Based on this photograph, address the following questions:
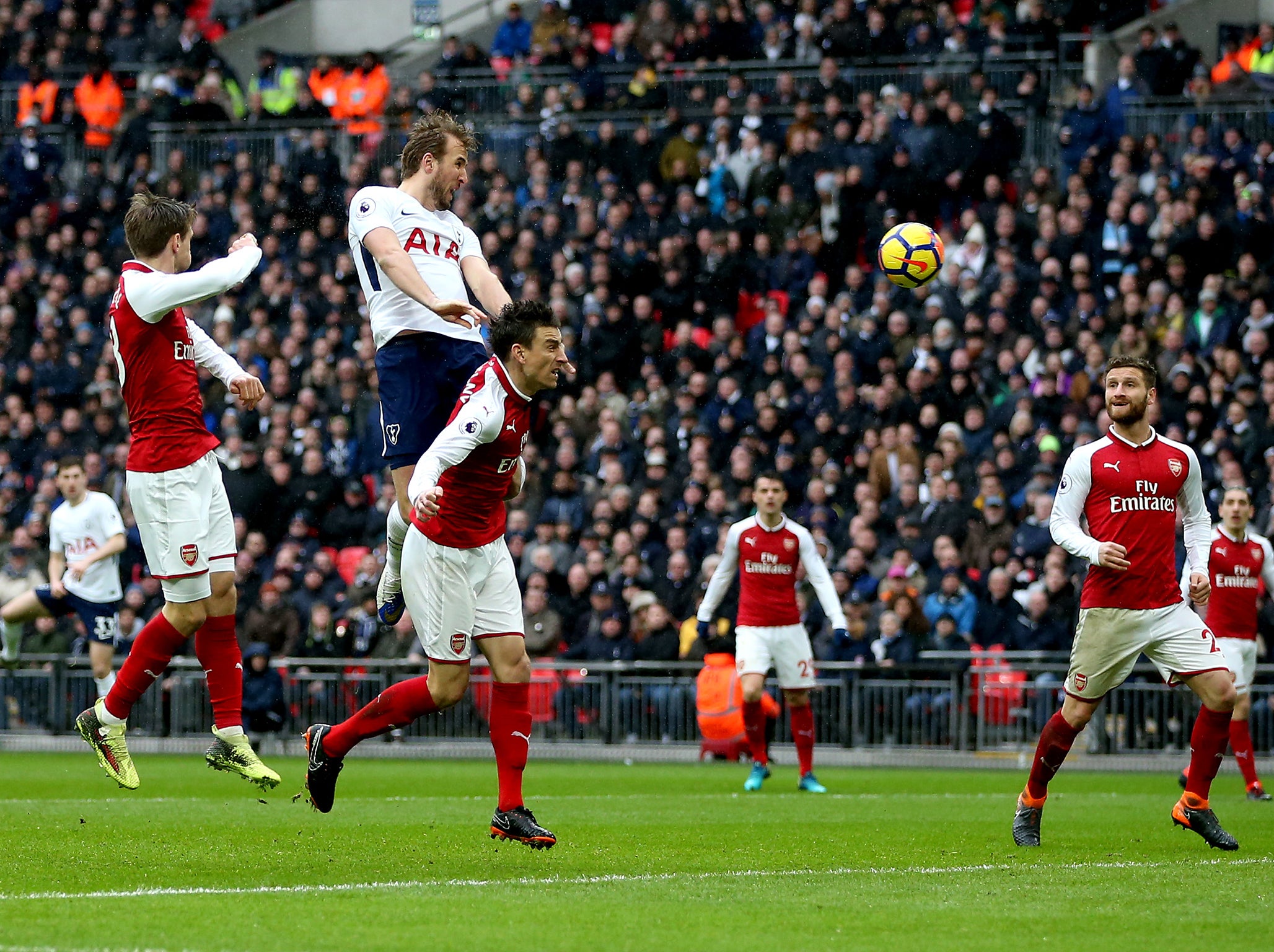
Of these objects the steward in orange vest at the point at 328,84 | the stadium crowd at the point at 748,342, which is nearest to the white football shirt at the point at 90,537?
the stadium crowd at the point at 748,342

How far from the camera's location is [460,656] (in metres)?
9.02

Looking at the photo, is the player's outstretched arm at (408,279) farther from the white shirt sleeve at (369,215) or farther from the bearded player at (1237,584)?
the bearded player at (1237,584)

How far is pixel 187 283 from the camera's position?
30.7ft

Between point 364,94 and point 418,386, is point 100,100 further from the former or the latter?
point 418,386

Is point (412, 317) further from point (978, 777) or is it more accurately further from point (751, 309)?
point (751, 309)

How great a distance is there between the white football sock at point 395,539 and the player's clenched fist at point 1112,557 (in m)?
3.63

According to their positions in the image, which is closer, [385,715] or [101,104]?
[385,715]

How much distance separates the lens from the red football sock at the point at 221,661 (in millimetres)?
10086

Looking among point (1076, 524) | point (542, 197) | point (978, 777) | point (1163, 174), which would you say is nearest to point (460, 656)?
point (1076, 524)

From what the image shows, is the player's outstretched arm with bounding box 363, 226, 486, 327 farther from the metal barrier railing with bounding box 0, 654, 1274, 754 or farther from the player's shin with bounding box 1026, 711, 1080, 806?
the metal barrier railing with bounding box 0, 654, 1274, 754

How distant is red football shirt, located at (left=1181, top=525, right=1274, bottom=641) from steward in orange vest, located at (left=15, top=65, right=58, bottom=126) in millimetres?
21637

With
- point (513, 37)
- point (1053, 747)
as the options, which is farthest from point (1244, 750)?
point (513, 37)

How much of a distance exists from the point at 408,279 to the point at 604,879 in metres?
3.17

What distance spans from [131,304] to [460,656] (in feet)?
8.22
